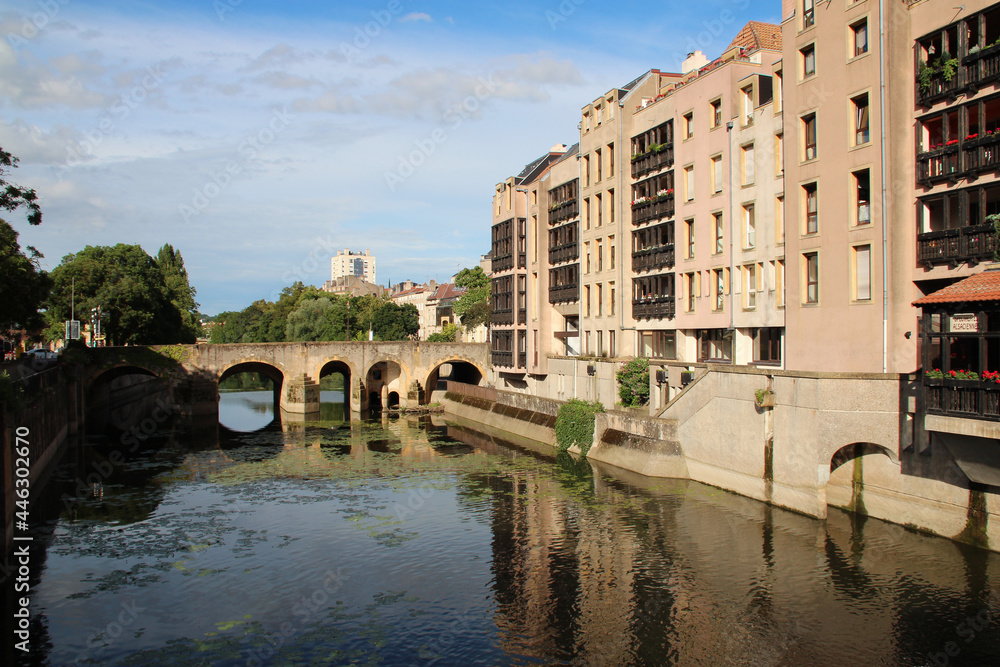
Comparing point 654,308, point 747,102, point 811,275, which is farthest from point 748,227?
point 654,308

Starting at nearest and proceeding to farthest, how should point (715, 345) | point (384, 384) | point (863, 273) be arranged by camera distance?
point (863, 273)
point (715, 345)
point (384, 384)

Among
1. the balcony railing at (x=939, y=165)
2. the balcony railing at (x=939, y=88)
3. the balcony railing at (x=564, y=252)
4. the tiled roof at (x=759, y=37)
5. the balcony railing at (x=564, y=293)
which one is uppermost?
the tiled roof at (x=759, y=37)

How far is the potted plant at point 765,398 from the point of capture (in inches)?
1210

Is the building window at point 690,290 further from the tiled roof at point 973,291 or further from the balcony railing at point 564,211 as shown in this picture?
the tiled roof at point 973,291

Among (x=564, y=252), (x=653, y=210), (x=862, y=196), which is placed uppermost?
(x=653, y=210)

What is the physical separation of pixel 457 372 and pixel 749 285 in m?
58.6

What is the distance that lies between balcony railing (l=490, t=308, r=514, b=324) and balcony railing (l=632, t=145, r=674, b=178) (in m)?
20.7

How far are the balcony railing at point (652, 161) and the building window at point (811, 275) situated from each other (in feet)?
49.3

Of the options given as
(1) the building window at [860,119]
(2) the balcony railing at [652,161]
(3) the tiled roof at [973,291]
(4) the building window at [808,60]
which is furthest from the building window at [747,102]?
(3) the tiled roof at [973,291]

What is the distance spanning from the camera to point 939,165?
26328 millimetres

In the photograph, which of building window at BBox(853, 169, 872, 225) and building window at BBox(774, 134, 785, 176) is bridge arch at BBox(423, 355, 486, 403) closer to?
building window at BBox(774, 134, 785, 176)

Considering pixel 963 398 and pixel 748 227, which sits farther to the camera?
pixel 748 227

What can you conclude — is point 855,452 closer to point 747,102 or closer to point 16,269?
point 747,102

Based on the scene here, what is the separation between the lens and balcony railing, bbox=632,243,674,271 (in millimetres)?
45219
